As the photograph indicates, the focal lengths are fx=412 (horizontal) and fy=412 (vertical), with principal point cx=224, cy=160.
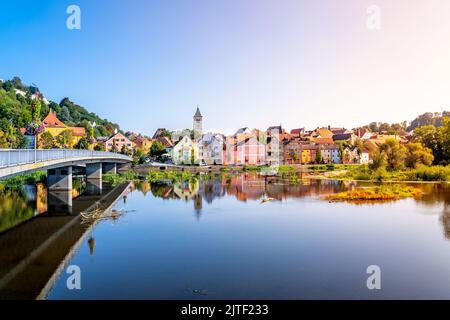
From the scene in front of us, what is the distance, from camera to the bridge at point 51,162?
2200cm

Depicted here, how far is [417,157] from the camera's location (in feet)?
241

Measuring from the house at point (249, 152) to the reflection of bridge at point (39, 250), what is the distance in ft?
270

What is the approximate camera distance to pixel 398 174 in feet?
225

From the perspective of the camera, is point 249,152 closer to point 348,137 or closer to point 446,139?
point 348,137

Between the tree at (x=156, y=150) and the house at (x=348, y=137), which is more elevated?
the house at (x=348, y=137)

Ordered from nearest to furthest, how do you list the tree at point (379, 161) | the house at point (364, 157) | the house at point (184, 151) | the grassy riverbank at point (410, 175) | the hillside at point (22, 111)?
the grassy riverbank at point (410, 175) < the tree at point (379, 161) < the hillside at point (22, 111) < the house at point (184, 151) < the house at point (364, 157)

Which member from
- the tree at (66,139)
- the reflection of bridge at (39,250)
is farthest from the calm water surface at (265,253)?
the tree at (66,139)

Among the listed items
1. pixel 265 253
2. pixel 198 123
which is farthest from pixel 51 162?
pixel 198 123

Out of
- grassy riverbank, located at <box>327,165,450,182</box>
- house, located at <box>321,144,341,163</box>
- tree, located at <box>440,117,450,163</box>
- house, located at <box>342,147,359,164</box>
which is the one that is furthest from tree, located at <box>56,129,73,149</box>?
tree, located at <box>440,117,450,163</box>

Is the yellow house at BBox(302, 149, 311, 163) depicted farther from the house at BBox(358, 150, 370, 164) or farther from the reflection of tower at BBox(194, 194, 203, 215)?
the reflection of tower at BBox(194, 194, 203, 215)

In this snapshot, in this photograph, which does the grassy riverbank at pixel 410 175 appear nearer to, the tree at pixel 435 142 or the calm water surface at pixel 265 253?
the tree at pixel 435 142

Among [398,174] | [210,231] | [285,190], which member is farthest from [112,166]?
[210,231]

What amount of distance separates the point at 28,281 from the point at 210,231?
42.7ft

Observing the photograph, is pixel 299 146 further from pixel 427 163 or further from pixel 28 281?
pixel 28 281
